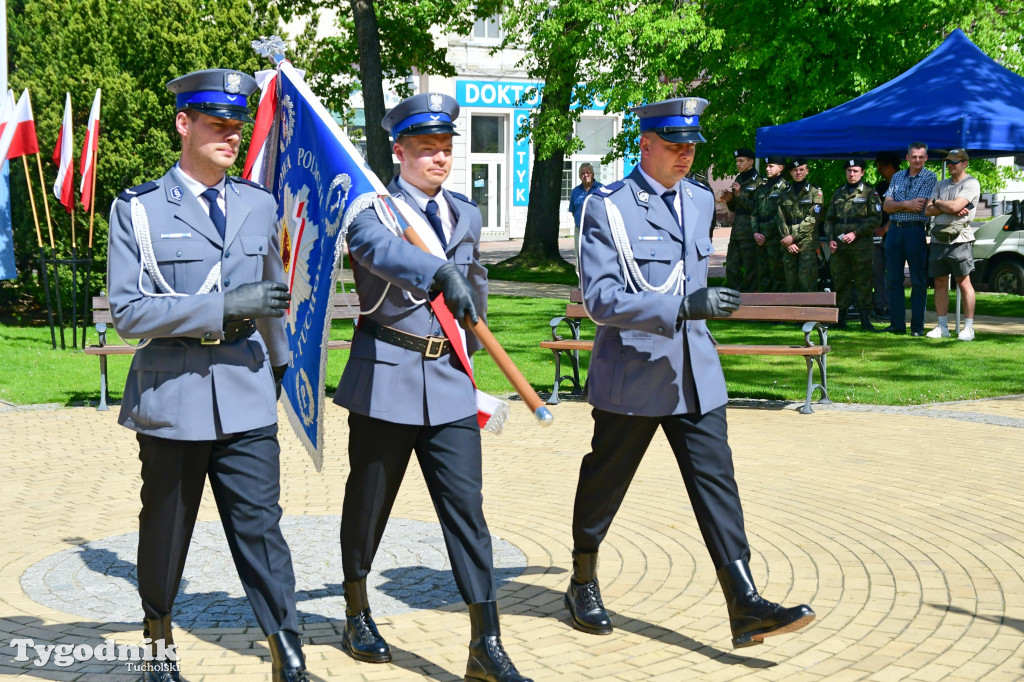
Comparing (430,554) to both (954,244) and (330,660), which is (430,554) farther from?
(954,244)

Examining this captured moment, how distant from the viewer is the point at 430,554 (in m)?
5.79

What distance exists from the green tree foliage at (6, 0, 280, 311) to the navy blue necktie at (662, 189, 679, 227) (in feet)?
37.5

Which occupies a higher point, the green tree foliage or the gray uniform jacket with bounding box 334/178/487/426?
the green tree foliage

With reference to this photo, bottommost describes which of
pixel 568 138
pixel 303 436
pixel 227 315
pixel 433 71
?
pixel 303 436

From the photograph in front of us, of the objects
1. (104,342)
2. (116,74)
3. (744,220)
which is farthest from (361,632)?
(744,220)

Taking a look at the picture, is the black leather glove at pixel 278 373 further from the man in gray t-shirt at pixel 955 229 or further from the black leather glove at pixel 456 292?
the man in gray t-shirt at pixel 955 229

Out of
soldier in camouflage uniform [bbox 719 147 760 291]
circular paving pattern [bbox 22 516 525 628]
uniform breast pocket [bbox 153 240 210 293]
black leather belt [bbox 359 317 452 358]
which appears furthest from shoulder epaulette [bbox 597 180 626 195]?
soldier in camouflage uniform [bbox 719 147 760 291]

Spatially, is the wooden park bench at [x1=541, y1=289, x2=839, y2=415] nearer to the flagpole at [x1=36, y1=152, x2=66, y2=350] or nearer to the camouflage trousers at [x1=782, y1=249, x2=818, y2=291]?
the camouflage trousers at [x1=782, y1=249, x2=818, y2=291]

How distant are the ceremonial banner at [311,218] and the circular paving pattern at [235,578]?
0.90 m

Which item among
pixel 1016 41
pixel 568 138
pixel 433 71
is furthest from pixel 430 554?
pixel 433 71

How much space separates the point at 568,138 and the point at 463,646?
1975 centimetres

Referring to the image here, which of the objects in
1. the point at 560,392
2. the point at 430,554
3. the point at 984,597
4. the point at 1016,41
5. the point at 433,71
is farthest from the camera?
the point at 433,71

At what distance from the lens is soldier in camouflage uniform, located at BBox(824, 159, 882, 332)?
14711mm

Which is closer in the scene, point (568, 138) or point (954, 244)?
point (954, 244)
